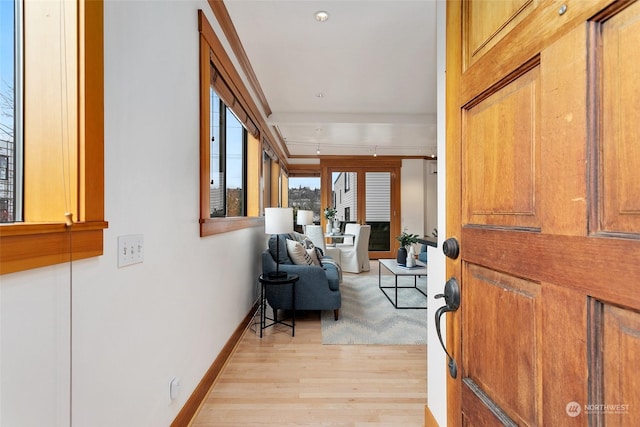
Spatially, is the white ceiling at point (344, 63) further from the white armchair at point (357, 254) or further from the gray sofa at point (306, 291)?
the gray sofa at point (306, 291)

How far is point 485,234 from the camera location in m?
0.71

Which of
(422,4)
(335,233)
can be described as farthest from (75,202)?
(335,233)

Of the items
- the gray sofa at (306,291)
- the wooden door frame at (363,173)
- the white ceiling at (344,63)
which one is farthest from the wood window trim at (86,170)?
the wooden door frame at (363,173)

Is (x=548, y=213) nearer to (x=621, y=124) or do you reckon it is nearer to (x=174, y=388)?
(x=621, y=124)

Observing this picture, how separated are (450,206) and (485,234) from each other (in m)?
0.19

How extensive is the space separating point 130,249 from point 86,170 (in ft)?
1.26

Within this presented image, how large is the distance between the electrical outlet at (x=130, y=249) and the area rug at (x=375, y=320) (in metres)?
1.94

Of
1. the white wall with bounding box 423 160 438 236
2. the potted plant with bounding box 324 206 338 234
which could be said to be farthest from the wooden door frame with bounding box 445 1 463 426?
the white wall with bounding box 423 160 438 236

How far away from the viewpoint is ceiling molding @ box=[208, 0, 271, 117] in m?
2.13

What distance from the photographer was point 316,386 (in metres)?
2.02

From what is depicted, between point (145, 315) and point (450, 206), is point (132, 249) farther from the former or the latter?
point (450, 206)

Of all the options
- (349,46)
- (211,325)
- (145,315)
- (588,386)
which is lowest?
(211,325)

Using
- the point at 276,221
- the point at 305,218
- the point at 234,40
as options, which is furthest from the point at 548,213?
the point at 305,218

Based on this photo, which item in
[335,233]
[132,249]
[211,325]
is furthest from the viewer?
[335,233]
